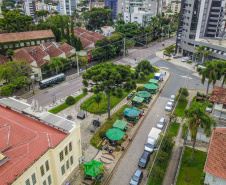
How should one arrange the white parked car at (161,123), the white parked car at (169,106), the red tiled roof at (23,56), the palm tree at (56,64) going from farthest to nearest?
the palm tree at (56,64) → the red tiled roof at (23,56) → the white parked car at (169,106) → the white parked car at (161,123)

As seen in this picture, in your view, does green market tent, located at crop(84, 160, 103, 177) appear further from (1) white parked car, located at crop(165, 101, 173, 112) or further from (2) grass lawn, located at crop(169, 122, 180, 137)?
(1) white parked car, located at crop(165, 101, 173, 112)

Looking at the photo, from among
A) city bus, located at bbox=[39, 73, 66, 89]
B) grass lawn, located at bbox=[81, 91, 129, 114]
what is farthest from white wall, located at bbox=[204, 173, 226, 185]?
city bus, located at bbox=[39, 73, 66, 89]

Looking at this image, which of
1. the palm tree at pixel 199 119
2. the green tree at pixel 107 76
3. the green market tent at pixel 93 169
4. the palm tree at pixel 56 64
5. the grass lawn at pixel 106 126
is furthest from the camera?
the palm tree at pixel 56 64

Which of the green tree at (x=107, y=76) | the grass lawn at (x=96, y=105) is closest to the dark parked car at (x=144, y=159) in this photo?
the green tree at (x=107, y=76)

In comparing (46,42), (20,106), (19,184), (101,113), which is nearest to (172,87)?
(101,113)

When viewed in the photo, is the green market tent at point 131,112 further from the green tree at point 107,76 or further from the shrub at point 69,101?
the shrub at point 69,101

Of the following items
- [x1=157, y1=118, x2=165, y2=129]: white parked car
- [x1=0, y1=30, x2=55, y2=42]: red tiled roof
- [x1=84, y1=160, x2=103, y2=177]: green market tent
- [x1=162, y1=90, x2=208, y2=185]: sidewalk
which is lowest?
[x1=162, y1=90, x2=208, y2=185]: sidewalk

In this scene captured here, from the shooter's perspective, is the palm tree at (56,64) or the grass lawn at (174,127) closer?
the grass lawn at (174,127)

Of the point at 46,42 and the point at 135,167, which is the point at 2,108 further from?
the point at 46,42

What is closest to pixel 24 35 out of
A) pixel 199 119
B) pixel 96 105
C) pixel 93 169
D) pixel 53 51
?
pixel 53 51
